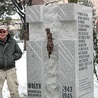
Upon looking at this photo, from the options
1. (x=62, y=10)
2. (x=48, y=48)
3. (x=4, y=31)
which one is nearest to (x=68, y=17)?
(x=62, y=10)

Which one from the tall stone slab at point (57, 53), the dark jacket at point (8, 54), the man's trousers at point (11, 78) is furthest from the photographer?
the man's trousers at point (11, 78)

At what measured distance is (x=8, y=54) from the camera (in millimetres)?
8258

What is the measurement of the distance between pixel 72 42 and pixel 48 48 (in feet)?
1.73

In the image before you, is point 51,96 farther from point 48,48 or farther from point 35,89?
point 48,48

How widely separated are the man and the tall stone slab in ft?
0.94

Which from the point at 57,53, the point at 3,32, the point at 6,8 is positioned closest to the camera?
the point at 57,53

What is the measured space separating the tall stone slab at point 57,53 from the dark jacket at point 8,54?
0.94 feet

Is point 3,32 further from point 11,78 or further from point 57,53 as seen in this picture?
point 57,53

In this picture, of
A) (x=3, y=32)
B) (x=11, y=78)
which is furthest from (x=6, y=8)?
(x=11, y=78)

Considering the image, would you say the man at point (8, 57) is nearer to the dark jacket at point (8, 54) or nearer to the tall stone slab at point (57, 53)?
the dark jacket at point (8, 54)

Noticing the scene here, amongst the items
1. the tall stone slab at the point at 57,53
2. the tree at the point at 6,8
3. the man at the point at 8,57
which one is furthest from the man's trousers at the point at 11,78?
the tree at the point at 6,8

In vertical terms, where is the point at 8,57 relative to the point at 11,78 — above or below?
above

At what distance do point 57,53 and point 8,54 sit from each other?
974mm

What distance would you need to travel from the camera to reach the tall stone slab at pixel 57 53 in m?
7.99
